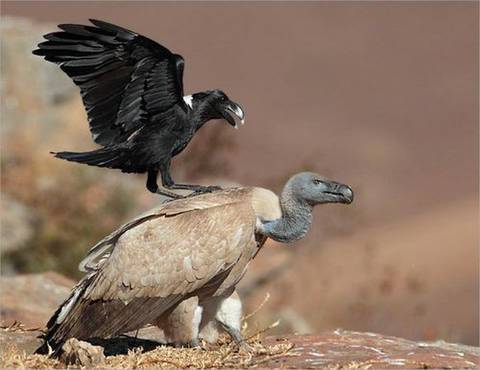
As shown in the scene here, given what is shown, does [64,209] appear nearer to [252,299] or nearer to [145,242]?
[252,299]

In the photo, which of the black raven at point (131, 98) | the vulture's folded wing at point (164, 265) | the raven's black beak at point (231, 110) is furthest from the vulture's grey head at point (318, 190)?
the raven's black beak at point (231, 110)

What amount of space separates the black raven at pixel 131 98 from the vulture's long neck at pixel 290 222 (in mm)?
797

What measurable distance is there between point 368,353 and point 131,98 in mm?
2732

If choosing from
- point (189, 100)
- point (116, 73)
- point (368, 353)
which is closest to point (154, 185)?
point (189, 100)

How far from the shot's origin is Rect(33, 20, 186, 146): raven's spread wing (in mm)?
9789

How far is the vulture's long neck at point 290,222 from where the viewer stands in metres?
9.31

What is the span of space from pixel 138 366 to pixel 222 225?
46.5 inches

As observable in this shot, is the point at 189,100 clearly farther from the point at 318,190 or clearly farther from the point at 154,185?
the point at 318,190

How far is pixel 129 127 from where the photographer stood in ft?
33.2

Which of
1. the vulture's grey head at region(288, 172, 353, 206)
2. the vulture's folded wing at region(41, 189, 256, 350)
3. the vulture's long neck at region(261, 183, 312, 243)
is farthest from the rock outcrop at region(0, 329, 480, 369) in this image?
the vulture's grey head at region(288, 172, 353, 206)

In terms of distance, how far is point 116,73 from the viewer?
10.0 meters

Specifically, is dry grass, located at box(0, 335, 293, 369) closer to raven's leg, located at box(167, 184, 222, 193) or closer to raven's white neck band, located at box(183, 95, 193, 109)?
raven's leg, located at box(167, 184, 222, 193)

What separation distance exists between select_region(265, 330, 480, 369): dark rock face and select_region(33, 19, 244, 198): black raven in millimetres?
1527

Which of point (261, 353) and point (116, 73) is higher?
point (116, 73)
